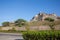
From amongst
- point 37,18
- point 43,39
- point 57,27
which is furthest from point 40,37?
point 37,18

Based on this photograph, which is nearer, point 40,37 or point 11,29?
point 40,37

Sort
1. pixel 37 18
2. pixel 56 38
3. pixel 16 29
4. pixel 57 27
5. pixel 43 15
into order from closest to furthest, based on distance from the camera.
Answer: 1. pixel 56 38
2. pixel 57 27
3. pixel 16 29
4. pixel 43 15
5. pixel 37 18

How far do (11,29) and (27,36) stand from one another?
5055cm

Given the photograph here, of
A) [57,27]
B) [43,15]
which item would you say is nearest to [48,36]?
[57,27]

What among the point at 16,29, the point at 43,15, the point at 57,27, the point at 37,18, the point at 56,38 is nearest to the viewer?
the point at 56,38

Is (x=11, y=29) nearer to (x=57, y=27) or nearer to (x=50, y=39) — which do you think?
(x=57, y=27)

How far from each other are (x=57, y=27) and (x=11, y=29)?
1732 cm

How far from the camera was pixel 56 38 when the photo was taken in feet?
48.4

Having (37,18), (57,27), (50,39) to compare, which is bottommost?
(50,39)

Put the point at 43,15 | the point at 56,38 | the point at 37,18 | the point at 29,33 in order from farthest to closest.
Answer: the point at 37,18 < the point at 43,15 < the point at 29,33 < the point at 56,38

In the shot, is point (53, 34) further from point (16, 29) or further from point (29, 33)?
point (16, 29)

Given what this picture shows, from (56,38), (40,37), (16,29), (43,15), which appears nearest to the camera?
(56,38)

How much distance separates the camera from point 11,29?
67.1 m

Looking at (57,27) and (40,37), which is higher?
(57,27)
